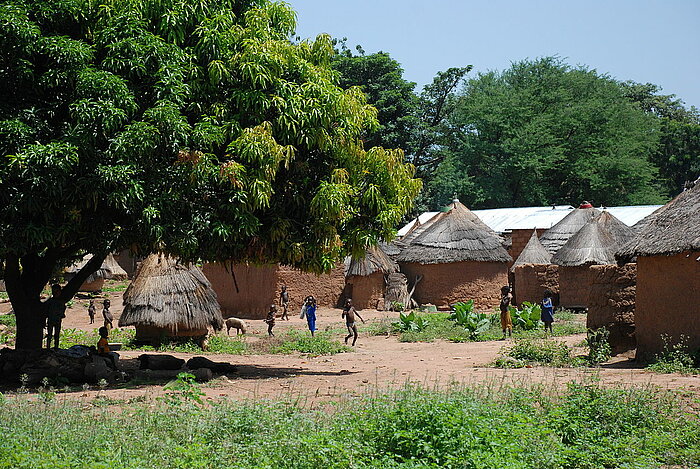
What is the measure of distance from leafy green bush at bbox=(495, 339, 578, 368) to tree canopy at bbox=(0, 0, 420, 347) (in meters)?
3.13

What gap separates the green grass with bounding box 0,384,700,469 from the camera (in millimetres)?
5918

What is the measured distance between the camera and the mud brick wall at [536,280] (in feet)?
90.8

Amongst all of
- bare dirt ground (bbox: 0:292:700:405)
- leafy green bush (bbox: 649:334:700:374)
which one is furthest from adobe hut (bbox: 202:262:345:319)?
leafy green bush (bbox: 649:334:700:374)

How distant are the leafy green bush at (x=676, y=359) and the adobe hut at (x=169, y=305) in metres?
8.79

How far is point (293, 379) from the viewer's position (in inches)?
481

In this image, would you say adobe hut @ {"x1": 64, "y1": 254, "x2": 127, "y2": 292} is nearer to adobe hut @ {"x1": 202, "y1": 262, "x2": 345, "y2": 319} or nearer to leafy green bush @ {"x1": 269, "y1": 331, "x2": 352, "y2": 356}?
adobe hut @ {"x1": 202, "y1": 262, "x2": 345, "y2": 319}

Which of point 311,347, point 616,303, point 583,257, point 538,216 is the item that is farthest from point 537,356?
point 538,216

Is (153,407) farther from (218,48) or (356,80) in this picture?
(356,80)

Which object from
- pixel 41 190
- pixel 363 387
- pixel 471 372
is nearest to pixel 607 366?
pixel 471 372

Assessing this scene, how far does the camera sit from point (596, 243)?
26.0 meters

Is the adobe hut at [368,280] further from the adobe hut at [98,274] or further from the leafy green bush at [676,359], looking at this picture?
the leafy green bush at [676,359]

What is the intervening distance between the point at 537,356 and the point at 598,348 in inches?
41.5

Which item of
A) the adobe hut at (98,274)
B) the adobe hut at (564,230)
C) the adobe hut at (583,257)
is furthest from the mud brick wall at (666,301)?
the adobe hut at (98,274)

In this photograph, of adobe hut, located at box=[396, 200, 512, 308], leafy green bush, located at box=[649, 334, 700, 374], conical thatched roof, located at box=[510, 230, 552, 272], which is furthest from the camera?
adobe hut, located at box=[396, 200, 512, 308]
